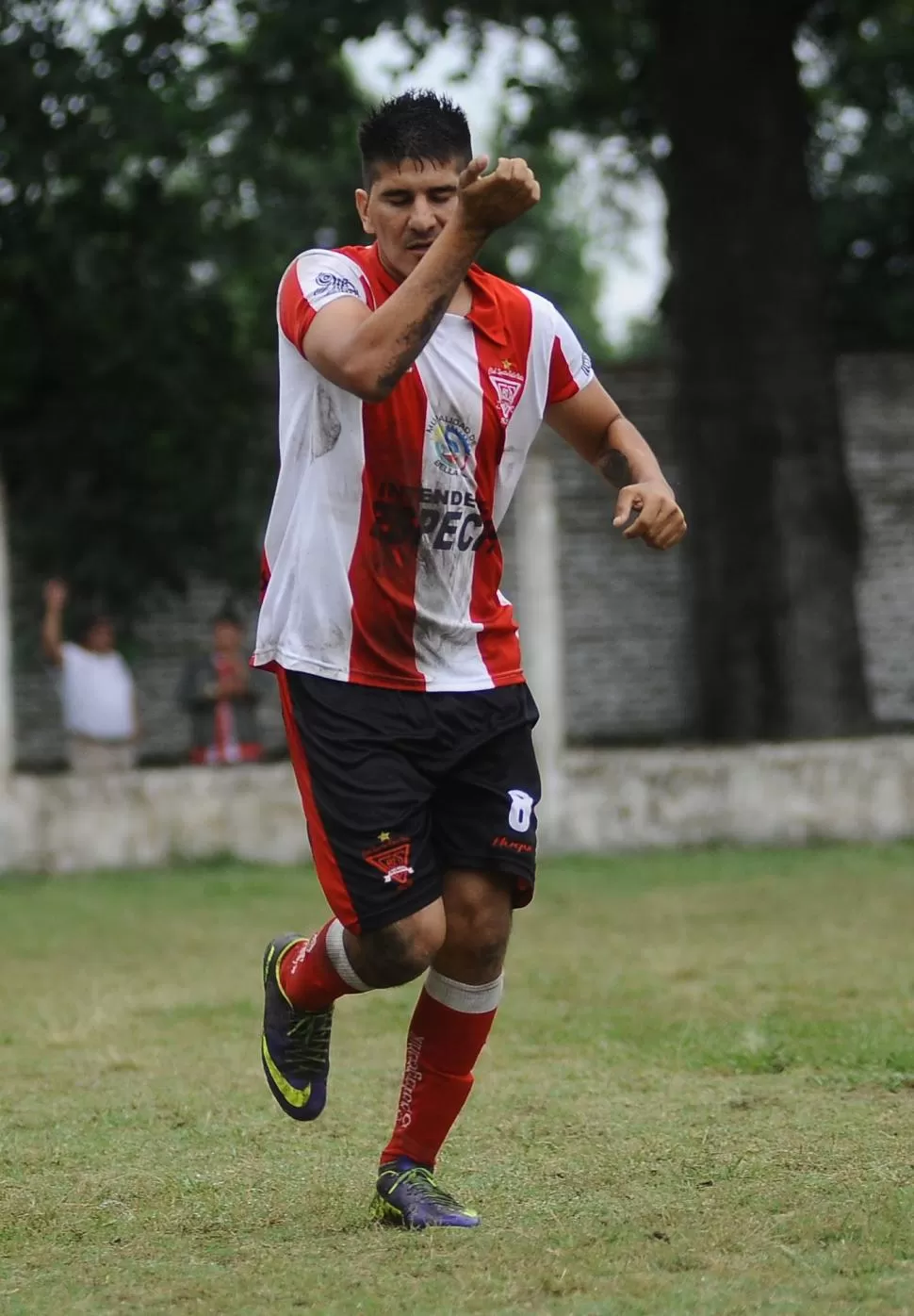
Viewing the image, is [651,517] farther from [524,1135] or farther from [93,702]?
[93,702]

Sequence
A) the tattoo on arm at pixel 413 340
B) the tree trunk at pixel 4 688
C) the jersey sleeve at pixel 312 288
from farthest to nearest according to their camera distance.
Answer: the tree trunk at pixel 4 688
the jersey sleeve at pixel 312 288
the tattoo on arm at pixel 413 340

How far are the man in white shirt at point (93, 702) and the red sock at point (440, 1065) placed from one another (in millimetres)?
10866

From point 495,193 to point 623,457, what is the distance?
103 cm

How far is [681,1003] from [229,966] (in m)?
2.40

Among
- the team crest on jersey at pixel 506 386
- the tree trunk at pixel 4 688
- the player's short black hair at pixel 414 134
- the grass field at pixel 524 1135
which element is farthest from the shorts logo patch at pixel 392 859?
the tree trunk at pixel 4 688

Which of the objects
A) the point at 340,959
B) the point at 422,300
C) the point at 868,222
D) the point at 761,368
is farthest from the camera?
the point at 868,222

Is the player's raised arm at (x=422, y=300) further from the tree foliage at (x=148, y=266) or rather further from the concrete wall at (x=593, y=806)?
the tree foliage at (x=148, y=266)

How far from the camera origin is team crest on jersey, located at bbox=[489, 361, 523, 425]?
475cm

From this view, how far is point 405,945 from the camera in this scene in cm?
467

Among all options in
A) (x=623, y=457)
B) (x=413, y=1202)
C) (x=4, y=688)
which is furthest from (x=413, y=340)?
(x=4, y=688)

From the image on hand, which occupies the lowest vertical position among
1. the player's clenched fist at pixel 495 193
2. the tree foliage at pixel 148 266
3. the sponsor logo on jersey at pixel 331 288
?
the sponsor logo on jersey at pixel 331 288

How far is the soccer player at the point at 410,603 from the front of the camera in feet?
15.2

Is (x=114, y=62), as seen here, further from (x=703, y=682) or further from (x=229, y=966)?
(x=229, y=966)

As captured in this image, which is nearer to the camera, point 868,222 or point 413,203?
point 413,203
